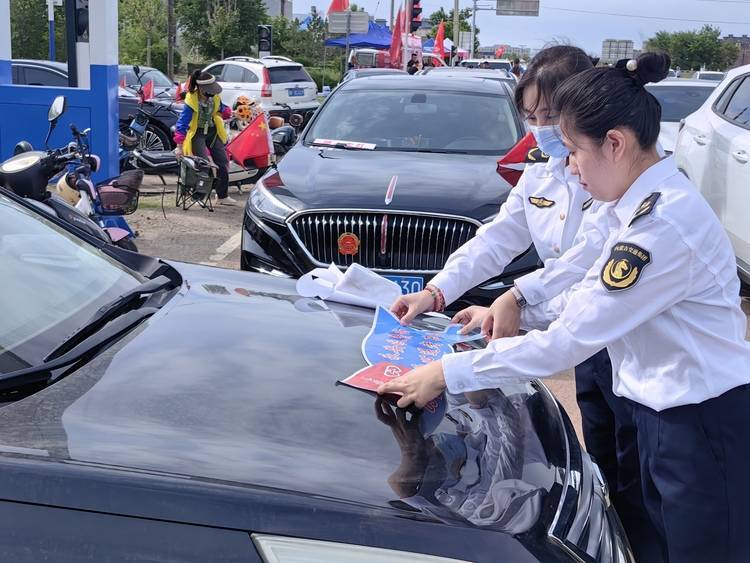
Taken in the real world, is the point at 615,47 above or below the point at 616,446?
above

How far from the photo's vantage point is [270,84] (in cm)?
1900

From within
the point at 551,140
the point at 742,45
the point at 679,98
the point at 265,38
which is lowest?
the point at 551,140

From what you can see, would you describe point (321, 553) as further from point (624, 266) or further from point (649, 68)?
point (649, 68)

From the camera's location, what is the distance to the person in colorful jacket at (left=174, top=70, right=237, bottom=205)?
9.48 metres

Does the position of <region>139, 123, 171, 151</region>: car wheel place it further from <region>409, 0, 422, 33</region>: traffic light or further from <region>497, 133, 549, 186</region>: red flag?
<region>409, 0, 422, 33</region>: traffic light

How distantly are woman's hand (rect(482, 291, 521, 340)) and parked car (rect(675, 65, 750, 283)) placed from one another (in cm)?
344

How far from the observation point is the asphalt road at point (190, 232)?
7.49 meters

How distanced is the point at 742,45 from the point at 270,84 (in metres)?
70.1

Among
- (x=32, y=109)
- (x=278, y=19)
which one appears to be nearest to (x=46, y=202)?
(x=32, y=109)

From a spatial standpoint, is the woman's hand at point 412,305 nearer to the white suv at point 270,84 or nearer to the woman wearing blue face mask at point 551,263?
the woman wearing blue face mask at point 551,263

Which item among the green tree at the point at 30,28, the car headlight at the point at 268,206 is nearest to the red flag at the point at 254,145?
the car headlight at the point at 268,206

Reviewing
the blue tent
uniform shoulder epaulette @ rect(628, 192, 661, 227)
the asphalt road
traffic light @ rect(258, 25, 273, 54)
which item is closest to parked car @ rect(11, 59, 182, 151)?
the asphalt road

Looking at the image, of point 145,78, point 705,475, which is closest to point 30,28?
point 145,78

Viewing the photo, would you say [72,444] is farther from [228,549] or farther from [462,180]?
[462,180]
